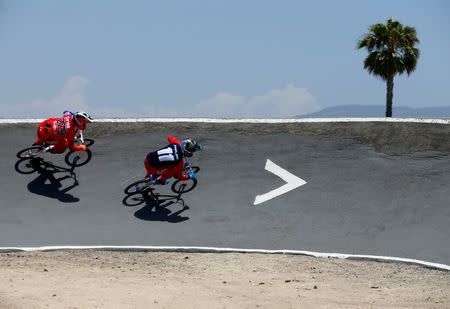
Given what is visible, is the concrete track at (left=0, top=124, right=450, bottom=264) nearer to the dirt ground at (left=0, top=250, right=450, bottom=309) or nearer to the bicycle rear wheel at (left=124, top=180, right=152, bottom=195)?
the bicycle rear wheel at (left=124, top=180, right=152, bottom=195)

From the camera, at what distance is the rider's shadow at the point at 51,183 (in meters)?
20.0

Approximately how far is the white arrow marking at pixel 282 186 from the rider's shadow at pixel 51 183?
5.14 m

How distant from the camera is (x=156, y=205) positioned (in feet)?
63.8

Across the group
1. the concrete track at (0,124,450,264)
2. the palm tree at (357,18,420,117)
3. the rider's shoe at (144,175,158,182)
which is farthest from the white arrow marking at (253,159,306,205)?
the palm tree at (357,18,420,117)

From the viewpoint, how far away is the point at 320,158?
2153 cm

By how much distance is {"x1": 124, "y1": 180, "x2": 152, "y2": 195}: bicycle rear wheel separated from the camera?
63.8ft

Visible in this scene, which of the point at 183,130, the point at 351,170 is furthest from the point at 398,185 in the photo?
the point at 183,130

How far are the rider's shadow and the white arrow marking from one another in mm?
5137

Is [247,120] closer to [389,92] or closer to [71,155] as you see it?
[71,155]

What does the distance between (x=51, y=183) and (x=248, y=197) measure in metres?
5.73

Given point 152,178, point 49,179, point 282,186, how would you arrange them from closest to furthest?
point 152,178 → point 282,186 → point 49,179

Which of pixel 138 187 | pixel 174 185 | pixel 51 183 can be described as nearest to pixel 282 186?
pixel 174 185

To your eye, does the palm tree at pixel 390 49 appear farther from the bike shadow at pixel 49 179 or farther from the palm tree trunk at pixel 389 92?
the bike shadow at pixel 49 179

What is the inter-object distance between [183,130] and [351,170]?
219 inches
